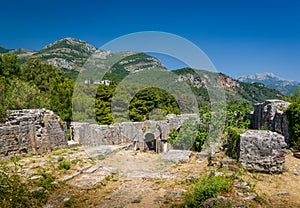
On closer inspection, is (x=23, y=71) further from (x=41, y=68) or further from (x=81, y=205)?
(x=81, y=205)

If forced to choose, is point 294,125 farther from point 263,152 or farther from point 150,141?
point 150,141

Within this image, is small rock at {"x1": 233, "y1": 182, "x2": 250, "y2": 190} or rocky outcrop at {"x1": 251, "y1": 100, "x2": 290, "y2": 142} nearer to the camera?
small rock at {"x1": 233, "y1": 182, "x2": 250, "y2": 190}

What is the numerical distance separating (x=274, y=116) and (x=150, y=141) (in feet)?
23.0

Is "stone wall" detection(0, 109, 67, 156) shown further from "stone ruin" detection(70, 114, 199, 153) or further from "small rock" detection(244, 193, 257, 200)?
"small rock" detection(244, 193, 257, 200)

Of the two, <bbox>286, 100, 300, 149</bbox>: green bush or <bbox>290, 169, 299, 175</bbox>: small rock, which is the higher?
<bbox>286, 100, 300, 149</bbox>: green bush

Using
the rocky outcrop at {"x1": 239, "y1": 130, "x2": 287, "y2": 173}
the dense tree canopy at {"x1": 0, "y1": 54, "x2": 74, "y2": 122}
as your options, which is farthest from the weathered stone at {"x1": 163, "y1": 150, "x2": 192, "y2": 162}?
the dense tree canopy at {"x1": 0, "y1": 54, "x2": 74, "y2": 122}

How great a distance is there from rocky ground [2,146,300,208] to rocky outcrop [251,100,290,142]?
1971mm

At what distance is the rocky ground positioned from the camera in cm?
486

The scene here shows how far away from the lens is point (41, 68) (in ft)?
96.8

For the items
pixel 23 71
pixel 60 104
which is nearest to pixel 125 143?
pixel 60 104

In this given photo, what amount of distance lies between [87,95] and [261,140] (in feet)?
80.9

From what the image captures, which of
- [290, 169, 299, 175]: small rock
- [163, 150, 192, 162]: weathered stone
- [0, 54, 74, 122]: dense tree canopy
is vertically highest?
[0, 54, 74, 122]: dense tree canopy

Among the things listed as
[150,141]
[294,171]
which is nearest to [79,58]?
[150,141]

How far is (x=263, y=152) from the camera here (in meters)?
6.03
